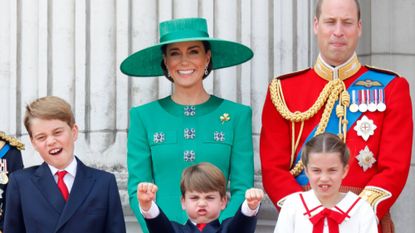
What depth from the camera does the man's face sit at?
19.0 feet

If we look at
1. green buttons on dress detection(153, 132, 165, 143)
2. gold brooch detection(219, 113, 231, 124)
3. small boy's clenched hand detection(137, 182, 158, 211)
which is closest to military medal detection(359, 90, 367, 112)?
gold brooch detection(219, 113, 231, 124)

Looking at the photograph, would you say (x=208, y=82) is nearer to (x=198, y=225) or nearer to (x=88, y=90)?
(x=88, y=90)

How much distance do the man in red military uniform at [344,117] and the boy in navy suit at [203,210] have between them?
420mm

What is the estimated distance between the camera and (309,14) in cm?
698

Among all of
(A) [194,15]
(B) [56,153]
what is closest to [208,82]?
(A) [194,15]

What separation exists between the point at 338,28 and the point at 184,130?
93cm

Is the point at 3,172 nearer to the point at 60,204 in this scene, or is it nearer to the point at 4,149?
the point at 4,149

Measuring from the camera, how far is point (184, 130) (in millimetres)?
6035

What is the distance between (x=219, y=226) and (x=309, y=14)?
1984mm

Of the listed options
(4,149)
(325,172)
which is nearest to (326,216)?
(325,172)

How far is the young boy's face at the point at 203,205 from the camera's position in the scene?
5375mm

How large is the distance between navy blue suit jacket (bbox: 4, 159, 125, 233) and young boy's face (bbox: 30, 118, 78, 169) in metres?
0.08

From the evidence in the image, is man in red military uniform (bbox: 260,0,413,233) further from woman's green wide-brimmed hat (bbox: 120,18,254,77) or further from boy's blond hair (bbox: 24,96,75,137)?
boy's blond hair (bbox: 24,96,75,137)

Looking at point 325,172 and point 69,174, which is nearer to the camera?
point 325,172
